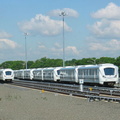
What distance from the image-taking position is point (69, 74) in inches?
1762

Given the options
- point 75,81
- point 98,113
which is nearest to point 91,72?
point 75,81

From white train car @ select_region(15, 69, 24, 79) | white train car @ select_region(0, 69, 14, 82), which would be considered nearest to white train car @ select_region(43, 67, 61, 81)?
white train car @ select_region(0, 69, 14, 82)

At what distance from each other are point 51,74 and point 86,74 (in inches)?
610

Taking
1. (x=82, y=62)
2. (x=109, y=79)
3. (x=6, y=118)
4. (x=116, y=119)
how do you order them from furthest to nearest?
(x=82, y=62), (x=109, y=79), (x=6, y=118), (x=116, y=119)

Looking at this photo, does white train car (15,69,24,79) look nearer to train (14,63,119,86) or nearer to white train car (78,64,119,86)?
train (14,63,119,86)

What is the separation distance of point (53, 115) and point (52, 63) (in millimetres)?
152234

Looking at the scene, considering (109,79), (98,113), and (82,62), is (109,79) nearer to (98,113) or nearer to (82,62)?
(98,113)

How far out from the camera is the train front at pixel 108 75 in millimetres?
34500

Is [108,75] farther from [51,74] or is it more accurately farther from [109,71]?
[51,74]

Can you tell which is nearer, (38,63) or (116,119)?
(116,119)

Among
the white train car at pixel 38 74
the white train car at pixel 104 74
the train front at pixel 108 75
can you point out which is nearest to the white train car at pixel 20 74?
the white train car at pixel 38 74

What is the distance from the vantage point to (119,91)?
1018 inches

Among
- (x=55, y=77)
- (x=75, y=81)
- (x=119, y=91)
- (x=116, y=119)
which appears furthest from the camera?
(x=55, y=77)

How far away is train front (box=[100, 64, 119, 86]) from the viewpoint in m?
34.5
